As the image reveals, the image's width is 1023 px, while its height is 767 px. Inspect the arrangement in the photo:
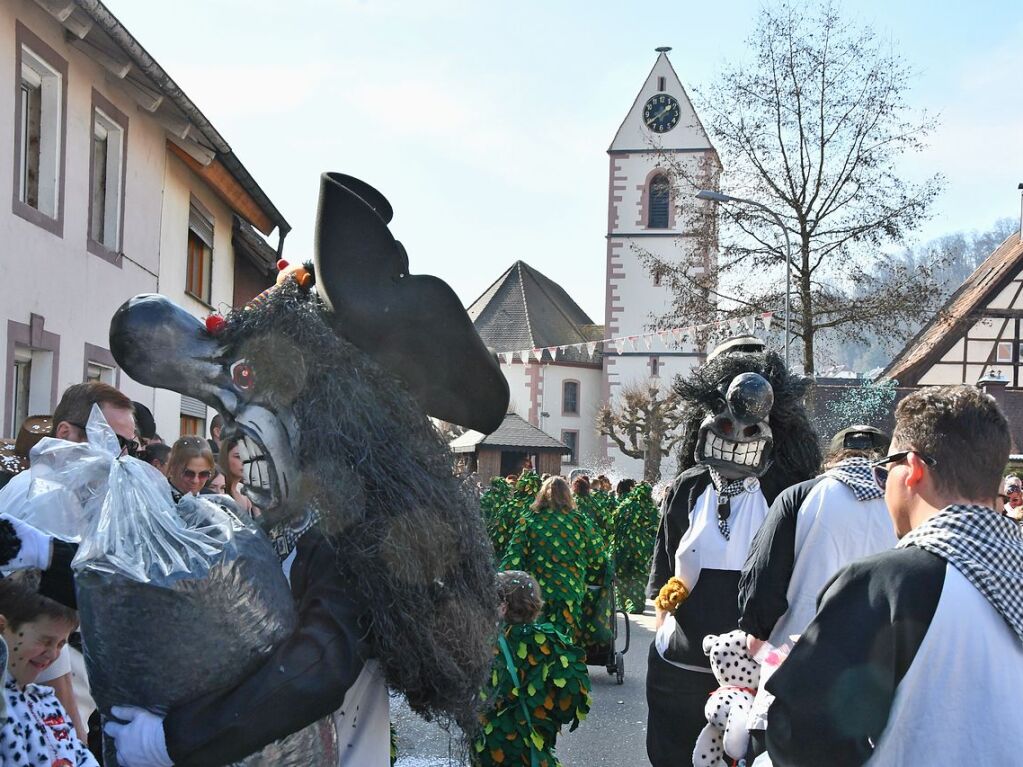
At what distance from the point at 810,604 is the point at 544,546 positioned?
4782mm

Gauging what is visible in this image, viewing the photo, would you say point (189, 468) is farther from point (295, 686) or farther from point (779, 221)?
point (779, 221)

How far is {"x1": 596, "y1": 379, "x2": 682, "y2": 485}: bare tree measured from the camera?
49531 millimetres

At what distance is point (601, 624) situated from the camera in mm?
9352

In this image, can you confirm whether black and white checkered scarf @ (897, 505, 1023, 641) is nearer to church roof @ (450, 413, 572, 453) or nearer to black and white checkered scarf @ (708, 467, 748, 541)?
black and white checkered scarf @ (708, 467, 748, 541)

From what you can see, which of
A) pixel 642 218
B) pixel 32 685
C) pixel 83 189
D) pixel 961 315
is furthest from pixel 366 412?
pixel 642 218

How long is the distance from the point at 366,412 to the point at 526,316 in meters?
57.4

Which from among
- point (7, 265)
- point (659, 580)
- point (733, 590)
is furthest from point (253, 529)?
point (7, 265)

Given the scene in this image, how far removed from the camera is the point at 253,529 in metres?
2.05

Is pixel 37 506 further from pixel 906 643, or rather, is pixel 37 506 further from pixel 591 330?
pixel 591 330

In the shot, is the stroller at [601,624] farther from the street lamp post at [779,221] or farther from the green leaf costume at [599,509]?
the street lamp post at [779,221]

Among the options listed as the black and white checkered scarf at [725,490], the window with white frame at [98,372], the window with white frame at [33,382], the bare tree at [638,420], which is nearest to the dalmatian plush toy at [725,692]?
the black and white checkered scarf at [725,490]

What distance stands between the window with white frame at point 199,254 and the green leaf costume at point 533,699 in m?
11.2

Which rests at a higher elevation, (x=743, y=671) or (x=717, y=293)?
(x=717, y=293)

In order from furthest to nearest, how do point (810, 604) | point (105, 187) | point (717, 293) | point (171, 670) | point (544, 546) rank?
point (717, 293) < point (105, 187) < point (544, 546) < point (810, 604) < point (171, 670)
